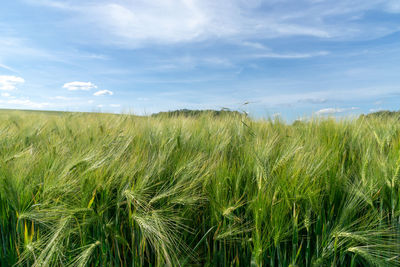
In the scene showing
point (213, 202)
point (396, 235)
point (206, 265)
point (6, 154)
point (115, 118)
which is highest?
point (115, 118)

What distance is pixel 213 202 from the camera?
1156mm

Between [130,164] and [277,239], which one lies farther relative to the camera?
[130,164]

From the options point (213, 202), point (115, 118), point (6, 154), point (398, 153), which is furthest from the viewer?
point (115, 118)

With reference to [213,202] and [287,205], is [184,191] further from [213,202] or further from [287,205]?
[287,205]

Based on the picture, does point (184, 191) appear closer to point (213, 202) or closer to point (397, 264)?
point (213, 202)

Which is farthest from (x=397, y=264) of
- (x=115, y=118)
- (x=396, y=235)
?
(x=115, y=118)

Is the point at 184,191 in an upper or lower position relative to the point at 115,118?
lower

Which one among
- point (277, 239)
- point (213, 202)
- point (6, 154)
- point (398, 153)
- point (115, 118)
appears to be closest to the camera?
point (277, 239)

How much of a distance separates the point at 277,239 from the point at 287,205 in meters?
0.15

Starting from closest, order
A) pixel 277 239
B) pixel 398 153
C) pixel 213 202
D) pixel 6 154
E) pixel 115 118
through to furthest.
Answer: pixel 277 239, pixel 213 202, pixel 398 153, pixel 6 154, pixel 115 118

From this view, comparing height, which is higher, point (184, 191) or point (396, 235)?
point (184, 191)

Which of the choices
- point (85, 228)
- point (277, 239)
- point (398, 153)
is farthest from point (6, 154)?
point (398, 153)

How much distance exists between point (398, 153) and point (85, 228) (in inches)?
58.9

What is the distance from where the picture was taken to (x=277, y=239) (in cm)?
104
